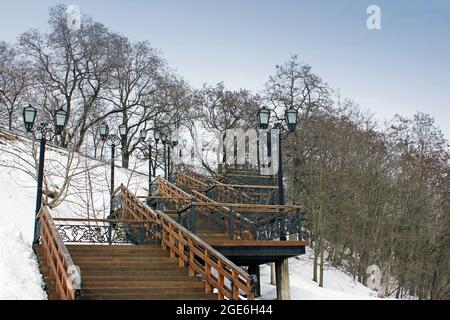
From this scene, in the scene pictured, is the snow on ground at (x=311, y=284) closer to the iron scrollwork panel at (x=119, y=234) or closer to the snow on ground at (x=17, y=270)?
the iron scrollwork panel at (x=119, y=234)

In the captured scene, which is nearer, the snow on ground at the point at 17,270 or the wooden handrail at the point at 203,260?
the snow on ground at the point at 17,270

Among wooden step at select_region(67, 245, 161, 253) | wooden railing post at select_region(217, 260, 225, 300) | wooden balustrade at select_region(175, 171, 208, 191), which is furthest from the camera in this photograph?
wooden balustrade at select_region(175, 171, 208, 191)

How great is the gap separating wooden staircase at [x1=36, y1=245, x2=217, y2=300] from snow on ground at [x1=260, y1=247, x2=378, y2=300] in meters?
7.88

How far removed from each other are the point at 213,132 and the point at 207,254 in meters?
25.5

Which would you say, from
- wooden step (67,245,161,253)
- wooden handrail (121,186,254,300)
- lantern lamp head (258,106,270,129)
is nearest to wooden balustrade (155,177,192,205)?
wooden handrail (121,186,254,300)

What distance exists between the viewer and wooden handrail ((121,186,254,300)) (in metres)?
10.1

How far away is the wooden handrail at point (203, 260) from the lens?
1012 cm

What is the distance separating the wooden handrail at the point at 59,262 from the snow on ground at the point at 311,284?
961cm

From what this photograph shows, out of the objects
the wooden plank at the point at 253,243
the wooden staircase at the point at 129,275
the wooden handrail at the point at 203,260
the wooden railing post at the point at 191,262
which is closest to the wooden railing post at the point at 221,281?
the wooden handrail at the point at 203,260

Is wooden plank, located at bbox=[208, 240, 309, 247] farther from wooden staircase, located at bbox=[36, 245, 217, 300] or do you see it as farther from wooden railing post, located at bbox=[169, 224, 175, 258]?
wooden staircase, located at bbox=[36, 245, 217, 300]

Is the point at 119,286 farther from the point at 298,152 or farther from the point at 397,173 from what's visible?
the point at 397,173

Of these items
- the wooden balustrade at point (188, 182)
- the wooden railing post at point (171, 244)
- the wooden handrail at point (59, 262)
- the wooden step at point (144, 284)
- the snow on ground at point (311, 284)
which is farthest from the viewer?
the wooden balustrade at point (188, 182)

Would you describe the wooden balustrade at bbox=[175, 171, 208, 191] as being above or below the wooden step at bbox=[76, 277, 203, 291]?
above
